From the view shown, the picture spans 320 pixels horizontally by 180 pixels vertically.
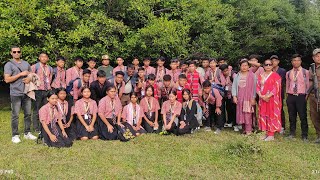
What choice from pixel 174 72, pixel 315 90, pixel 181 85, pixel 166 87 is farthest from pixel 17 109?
pixel 315 90

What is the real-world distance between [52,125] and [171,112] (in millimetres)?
2648

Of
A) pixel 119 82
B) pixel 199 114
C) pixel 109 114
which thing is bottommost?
pixel 199 114

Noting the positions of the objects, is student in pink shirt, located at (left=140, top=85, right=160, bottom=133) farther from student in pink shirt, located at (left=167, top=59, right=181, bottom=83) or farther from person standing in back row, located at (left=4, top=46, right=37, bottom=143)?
person standing in back row, located at (left=4, top=46, right=37, bottom=143)

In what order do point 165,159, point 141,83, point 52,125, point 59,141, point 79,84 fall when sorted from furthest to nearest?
point 141,83 → point 79,84 → point 52,125 → point 59,141 → point 165,159

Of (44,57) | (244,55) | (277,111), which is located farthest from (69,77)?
(244,55)

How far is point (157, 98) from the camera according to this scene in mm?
7738

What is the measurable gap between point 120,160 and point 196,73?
3.36 metres

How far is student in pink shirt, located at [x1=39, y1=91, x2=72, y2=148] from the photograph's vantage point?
19.6 feet

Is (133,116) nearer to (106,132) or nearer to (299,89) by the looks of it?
(106,132)

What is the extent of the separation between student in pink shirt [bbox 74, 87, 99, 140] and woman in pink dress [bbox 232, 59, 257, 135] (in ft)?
10.7

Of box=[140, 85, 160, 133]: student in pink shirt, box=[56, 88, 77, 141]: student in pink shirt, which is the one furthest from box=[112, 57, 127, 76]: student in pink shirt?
box=[56, 88, 77, 141]: student in pink shirt

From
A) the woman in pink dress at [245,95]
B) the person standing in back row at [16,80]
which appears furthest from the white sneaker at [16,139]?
the woman in pink dress at [245,95]

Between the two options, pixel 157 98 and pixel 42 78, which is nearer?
pixel 42 78

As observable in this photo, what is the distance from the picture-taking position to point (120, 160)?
5160mm
